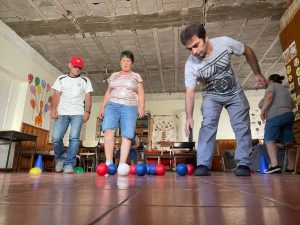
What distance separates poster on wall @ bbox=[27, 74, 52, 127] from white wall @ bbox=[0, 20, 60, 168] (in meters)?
0.13

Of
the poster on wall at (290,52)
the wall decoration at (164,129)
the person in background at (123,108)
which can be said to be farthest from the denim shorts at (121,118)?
the wall decoration at (164,129)

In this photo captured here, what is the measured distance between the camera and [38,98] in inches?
263

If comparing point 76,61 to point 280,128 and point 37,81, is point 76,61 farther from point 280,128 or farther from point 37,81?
point 37,81

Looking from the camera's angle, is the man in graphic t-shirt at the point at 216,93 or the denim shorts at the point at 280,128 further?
the denim shorts at the point at 280,128

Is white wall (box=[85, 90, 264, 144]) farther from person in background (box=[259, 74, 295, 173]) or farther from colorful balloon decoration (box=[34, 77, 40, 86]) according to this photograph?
person in background (box=[259, 74, 295, 173])

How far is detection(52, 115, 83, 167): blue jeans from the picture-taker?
288 cm

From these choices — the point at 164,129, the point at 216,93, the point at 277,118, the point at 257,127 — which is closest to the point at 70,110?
the point at 216,93

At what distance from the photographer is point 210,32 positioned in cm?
569

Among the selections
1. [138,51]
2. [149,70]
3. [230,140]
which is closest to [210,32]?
[138,51]

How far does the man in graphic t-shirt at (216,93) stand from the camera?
2125 mm

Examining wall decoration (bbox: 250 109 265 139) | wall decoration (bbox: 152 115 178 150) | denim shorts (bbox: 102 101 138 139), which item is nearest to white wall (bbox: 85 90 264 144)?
wall decoration (bbox: 152 115 178 150)

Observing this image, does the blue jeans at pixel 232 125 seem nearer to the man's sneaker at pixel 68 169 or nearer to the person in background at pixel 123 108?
the person in background at pixel 123 108

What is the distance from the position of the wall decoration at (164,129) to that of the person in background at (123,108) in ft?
23.4

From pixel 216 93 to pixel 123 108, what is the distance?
34.9 inches
